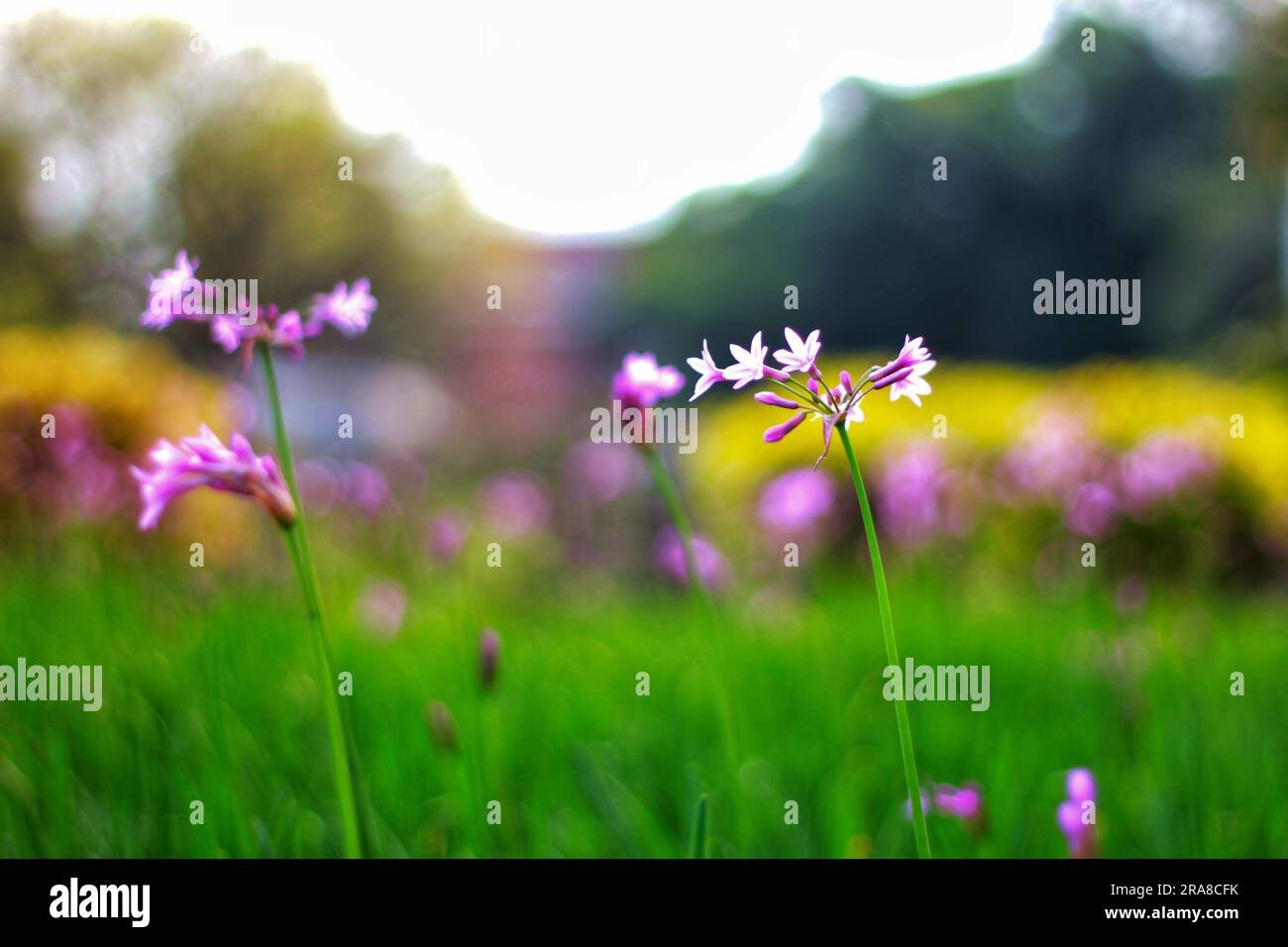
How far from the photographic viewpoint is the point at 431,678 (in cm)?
306

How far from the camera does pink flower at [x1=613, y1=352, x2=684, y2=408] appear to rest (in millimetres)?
1479

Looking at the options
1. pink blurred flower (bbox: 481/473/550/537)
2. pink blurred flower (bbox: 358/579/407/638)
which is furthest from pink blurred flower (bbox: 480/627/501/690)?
pink blurred flower (bbox: 481/473/550/537)

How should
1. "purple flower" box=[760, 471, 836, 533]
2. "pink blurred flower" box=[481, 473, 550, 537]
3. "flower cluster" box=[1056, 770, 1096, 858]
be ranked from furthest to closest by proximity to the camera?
"pink blurred flower" box=[481, 473, 550, 537] < "purple flower" box=[760, 471, 836, 533] < "flower cluster" box=[1056, 770, 1096, 858]

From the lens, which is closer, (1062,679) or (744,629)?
(1062,679)

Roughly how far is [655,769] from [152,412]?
394 centimetres

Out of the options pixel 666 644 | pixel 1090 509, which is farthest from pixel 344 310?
pixel 1090 509

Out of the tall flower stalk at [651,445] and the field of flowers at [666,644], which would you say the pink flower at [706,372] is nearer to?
the field of flowers at [666,644]

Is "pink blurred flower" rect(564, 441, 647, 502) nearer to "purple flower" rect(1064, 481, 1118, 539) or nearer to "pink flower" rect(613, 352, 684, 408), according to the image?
"purple flower" rect(1064, 481, 1118, 539)

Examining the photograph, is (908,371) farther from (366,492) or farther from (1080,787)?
(366,492)

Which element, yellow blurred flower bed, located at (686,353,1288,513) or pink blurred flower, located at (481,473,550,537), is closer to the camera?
yellow blurred flower bed, located at (686,353,1288,513)

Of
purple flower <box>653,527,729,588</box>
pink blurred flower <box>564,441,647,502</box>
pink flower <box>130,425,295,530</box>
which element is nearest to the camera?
pink flower <box>130,425,295,530</box>

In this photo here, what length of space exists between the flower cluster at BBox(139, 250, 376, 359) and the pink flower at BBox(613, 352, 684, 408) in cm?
39
